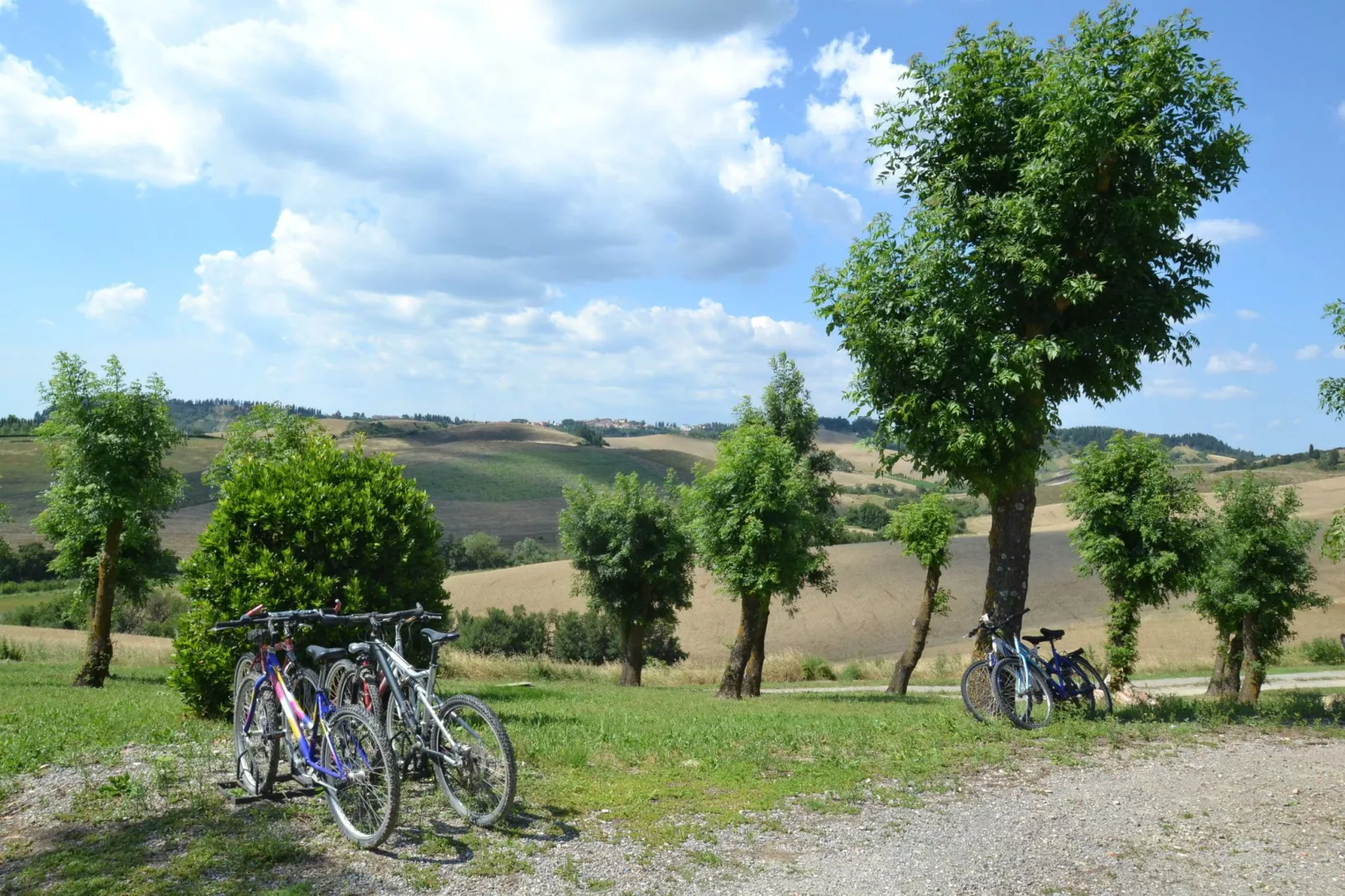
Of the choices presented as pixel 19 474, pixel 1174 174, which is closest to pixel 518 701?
pixel 1174 174

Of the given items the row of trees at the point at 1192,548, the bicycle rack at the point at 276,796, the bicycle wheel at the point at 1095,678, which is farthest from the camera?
the row of trees at the point at 1192,548

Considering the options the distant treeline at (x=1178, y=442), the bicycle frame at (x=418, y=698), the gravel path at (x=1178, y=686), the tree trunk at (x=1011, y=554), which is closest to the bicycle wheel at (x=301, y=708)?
the bicycle frame at (x=418, y=698)

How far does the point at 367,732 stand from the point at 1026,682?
7516mm

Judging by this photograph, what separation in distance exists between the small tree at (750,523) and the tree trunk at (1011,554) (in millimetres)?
11521

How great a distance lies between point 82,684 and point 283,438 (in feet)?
26.9

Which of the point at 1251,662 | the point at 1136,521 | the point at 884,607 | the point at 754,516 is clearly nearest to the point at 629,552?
the point at 754,516

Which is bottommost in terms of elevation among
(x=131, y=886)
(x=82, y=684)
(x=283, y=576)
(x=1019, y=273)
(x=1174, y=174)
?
(x=82, y=684)

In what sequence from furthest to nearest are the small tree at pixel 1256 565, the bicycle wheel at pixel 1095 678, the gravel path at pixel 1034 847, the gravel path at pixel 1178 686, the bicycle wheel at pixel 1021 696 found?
the gravel path at pixel 1178 686, the small tree at pixel 1256 565, the bicycle wheel at pixel 1095 678, the bicycle wheel at pixel 1021 696, the gravel path at pixel 1034 847

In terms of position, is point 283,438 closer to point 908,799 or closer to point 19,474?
point 908,799

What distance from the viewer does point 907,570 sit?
73.7m

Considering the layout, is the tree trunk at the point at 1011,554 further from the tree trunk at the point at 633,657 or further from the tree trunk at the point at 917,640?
the tree trunk at the point at 633,657

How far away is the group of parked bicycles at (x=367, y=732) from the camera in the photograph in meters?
6.15

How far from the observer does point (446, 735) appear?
6277 mm

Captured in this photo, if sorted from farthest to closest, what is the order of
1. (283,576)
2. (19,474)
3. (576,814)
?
1. (19,474)
2. (283,576)
3. (576,814)
